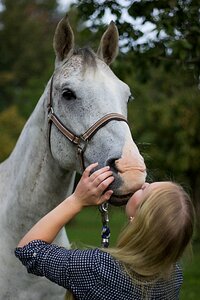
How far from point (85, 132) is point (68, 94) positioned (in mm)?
287

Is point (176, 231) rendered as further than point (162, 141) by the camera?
No

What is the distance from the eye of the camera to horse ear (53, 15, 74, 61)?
3.87 m

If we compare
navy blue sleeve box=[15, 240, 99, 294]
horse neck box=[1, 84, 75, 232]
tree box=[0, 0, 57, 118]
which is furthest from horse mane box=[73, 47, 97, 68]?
tree box=[0, 0, 57, 118]

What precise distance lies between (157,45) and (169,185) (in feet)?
12.8

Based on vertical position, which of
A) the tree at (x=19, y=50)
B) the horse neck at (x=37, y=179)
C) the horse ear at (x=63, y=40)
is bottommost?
the tree at (x=19, y=50)

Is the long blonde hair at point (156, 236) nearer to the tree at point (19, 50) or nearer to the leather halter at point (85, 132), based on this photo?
the leather halter at point (85, 132)

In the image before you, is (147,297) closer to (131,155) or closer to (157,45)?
(131,155)

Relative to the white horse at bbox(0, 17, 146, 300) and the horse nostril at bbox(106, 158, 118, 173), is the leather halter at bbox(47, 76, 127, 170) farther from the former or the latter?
the horse nostril at bbox(106, 158, 118, 173)

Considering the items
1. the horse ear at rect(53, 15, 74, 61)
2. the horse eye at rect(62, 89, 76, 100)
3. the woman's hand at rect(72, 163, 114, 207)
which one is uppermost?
the horse ear at rect(53, 15, 74, 61)

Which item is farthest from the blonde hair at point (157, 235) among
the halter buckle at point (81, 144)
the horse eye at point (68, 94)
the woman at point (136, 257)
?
the horse eye at point (68, 94)

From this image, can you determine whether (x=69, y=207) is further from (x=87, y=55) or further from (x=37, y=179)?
(x=87, y=55)

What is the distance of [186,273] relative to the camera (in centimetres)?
1181

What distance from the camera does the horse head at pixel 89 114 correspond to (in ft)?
11.0

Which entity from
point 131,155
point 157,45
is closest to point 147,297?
point 131,155
